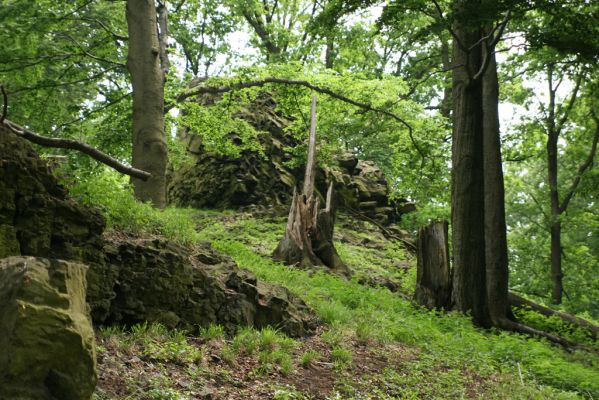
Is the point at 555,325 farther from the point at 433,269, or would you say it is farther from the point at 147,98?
the point at 147,98

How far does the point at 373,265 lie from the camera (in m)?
14.6

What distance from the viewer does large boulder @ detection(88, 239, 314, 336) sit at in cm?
486

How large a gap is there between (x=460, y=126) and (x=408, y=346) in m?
4.68

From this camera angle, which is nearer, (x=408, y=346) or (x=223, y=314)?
(x=223, y=314)

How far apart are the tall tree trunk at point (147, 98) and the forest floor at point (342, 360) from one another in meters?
2.41

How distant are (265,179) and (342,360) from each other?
1432 cm

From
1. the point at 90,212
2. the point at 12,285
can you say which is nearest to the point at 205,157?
the point at 90,212

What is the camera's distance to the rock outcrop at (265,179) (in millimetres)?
19172

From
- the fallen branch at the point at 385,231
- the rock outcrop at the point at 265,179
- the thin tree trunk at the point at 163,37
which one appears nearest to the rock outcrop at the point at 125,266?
the thin tree trunk at the point at 163,37

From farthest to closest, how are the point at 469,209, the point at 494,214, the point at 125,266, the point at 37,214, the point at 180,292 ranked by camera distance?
the point at 494,214, the point at 469,209, the point at 180,292, the point at 125,266, the point at 37,214

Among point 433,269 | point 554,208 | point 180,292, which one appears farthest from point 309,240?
point 554,208

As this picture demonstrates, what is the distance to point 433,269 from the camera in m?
10.7

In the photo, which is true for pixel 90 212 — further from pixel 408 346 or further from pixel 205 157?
pixel 205 157

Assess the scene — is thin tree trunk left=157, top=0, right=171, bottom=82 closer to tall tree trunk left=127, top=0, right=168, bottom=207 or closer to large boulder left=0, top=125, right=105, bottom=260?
tall tree trunk left=127, top=0, right=168, bottom=207
